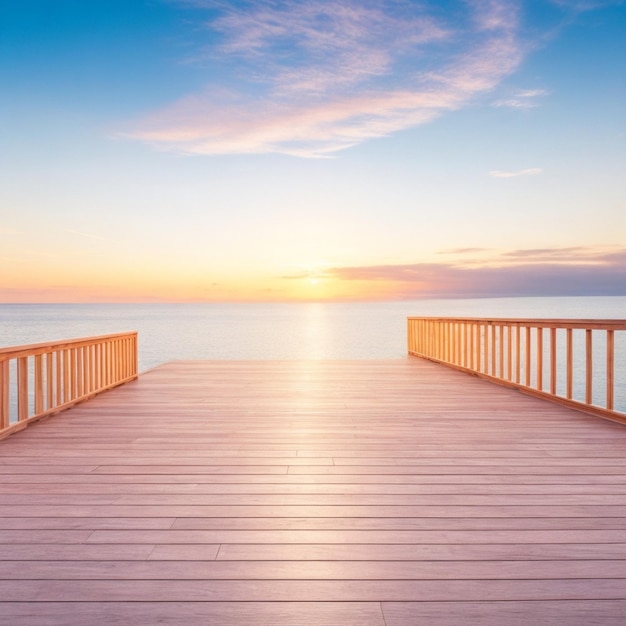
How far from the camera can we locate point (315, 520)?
6.93 ft

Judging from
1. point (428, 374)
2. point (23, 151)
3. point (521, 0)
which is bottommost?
point (428, 374)

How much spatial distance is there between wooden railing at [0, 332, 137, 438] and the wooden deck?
263mm

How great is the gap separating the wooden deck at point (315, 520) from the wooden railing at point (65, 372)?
263 millimetres

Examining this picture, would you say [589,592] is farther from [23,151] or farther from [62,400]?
[23,151]

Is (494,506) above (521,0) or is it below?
below

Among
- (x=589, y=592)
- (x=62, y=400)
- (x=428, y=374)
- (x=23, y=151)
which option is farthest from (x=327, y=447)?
(x=23, y=151)

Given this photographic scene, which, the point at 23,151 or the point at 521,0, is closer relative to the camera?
the point at 521,0

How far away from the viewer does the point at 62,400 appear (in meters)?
4.62

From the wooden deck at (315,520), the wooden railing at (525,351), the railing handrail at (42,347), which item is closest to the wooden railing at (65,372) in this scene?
the railing handrail at (42,347)

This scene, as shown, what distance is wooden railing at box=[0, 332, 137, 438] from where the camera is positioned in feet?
12.1

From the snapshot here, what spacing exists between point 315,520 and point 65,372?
146 inches

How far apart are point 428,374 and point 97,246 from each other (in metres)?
28.2

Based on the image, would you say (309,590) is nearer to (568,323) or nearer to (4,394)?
(4,394)

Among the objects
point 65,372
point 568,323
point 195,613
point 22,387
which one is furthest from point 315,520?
point 65,372
